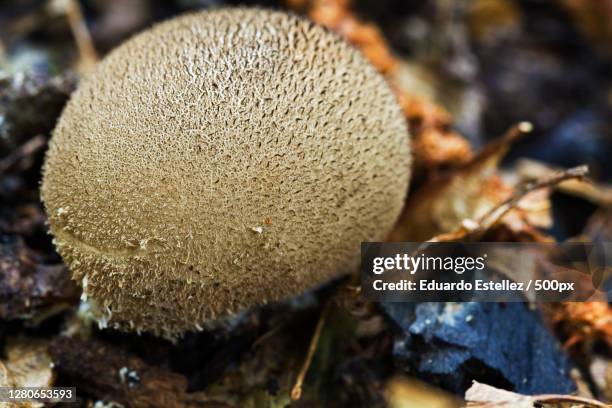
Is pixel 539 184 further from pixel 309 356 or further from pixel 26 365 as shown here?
pixel 26 365

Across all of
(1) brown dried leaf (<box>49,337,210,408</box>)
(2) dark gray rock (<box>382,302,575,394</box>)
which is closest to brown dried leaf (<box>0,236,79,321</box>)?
(1) brown dried leaf (<box>49,337,210,408</box>)

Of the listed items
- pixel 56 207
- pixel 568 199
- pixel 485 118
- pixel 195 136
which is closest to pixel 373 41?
pixel 485 118

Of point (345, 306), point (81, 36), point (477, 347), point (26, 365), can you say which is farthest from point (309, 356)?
point (81, 36)

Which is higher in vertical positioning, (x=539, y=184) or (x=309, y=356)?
(x=539, y=184)

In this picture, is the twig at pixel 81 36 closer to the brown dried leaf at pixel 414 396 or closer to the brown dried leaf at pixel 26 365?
the brown dried leaf at pixel 26 365

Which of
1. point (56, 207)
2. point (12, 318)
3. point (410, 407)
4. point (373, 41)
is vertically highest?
point (373, 41)

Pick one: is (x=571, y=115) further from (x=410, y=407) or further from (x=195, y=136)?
(x=195, y=136)
